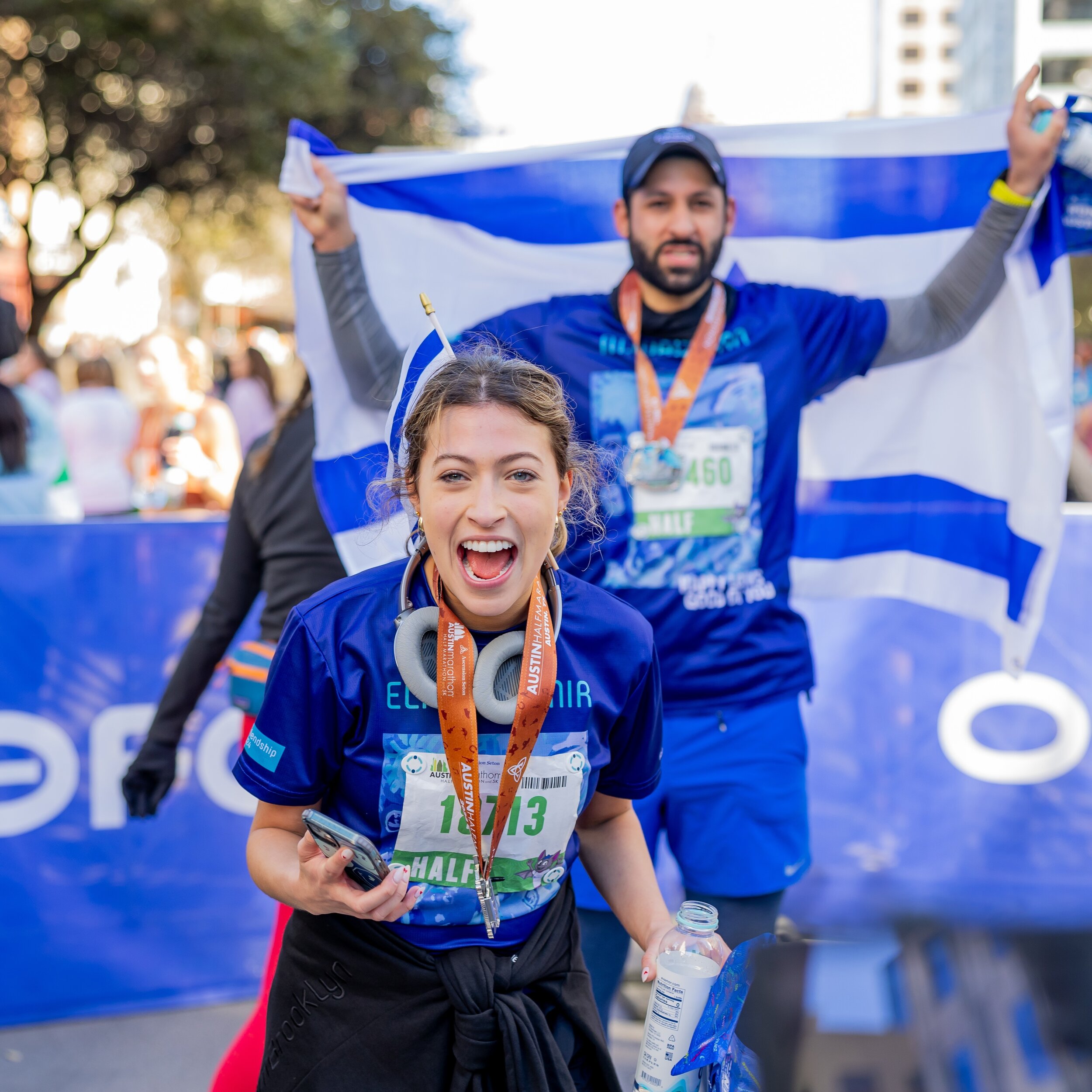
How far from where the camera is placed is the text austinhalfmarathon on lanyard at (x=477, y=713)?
1.77 m

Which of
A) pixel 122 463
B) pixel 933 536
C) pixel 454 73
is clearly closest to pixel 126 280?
pixel 454 73

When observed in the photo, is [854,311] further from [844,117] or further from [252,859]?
[252,859]

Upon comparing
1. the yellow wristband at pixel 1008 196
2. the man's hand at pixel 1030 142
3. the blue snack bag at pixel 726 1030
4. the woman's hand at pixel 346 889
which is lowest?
the blue snack bag at pixel 726 1030

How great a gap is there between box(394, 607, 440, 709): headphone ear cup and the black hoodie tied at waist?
15.3 inches

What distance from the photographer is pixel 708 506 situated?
118 inches

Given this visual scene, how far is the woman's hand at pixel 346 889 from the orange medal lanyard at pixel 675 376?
1.56 m

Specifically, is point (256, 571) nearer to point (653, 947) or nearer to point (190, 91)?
point (653, 947)

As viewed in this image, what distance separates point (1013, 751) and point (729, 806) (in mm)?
2218

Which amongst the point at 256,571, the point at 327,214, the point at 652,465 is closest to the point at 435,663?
the point at 652,465

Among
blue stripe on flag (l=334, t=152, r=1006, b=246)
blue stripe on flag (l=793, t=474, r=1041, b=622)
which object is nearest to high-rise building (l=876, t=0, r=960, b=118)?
blue stripe on flag (l=334, t=152, r=1006, b=246)

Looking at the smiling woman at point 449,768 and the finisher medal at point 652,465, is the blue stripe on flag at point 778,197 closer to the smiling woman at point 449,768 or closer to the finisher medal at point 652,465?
the finisher medal at point 652,465

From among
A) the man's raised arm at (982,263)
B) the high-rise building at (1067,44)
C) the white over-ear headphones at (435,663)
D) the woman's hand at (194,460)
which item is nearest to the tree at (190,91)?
the woman's hand at (194,460)

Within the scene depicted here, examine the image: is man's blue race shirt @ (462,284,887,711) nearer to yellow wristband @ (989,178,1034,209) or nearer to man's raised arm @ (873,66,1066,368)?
man's raised arm @ (873,66,1066,368)

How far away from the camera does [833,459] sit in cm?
380
